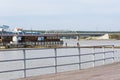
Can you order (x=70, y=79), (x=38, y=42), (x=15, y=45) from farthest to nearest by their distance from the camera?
(x=38, y=42)
(x=15, y=45)
(x=70, y=79)

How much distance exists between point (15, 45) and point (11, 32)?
1978 inches

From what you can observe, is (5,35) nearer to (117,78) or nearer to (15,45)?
(15,45)

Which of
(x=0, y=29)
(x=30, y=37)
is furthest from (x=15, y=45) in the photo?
(x=0, y=29)

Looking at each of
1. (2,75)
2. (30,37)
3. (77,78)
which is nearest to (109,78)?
(77,78)

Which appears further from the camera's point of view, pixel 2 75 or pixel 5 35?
pixel 5 35

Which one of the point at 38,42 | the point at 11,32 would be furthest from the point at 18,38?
the point at 11,32

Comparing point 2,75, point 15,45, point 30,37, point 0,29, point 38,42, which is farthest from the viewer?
point 0,29

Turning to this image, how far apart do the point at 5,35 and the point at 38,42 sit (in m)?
25.9

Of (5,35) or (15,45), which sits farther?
(5,35)

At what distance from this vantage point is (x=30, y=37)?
18350 cm

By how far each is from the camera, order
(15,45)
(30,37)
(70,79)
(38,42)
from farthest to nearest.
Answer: (30,37)
(38,42)
(15,45)
(70,79)

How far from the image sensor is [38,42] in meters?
168

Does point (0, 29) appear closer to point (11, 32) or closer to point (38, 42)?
point (11, 32)

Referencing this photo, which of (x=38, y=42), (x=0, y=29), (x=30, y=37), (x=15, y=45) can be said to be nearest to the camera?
(x=15, y=45)
